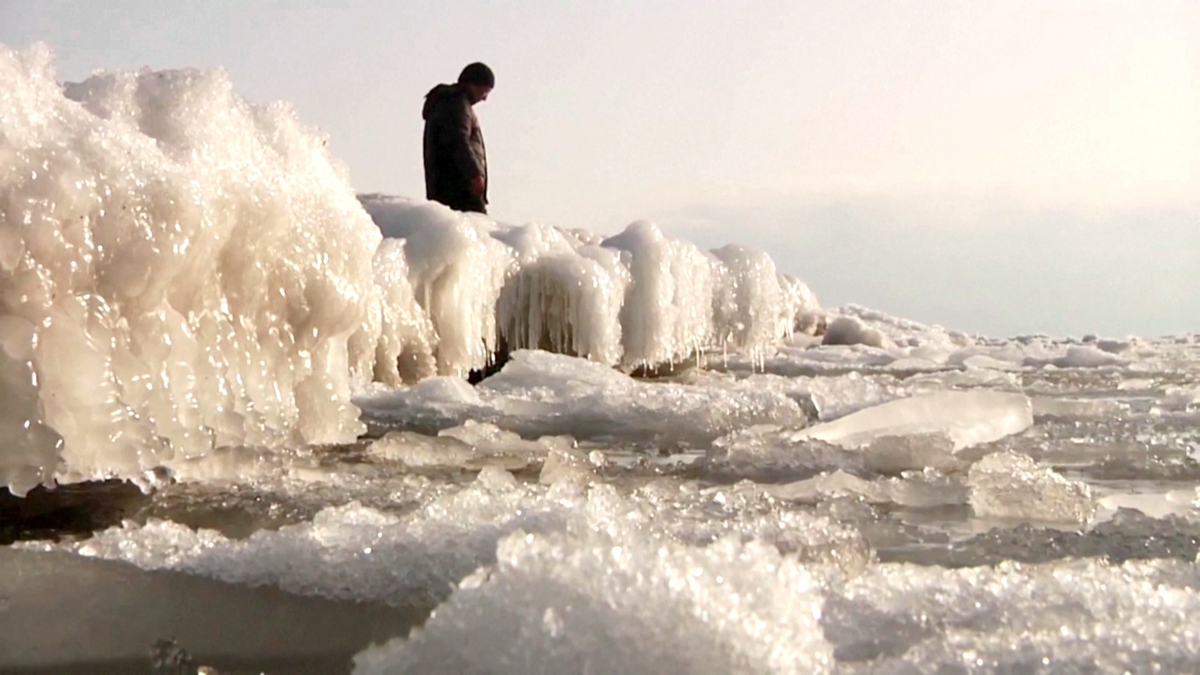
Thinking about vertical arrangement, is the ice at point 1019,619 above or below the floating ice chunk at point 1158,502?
above

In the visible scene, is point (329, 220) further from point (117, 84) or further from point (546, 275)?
point (546, 275)

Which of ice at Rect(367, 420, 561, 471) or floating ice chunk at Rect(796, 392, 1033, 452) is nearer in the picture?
ice at Rect(367, 420, 561, 471)

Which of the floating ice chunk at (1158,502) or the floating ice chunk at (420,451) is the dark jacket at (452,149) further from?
the floating ice chunk at (1158,502)

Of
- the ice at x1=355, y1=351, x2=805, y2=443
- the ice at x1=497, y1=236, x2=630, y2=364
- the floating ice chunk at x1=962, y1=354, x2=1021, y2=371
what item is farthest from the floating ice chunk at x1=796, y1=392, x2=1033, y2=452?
the floating ice chunk at x1=962, y1=354, x2=1021, y2=371

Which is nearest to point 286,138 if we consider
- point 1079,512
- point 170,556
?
point 170,556

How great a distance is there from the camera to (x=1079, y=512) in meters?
2.09

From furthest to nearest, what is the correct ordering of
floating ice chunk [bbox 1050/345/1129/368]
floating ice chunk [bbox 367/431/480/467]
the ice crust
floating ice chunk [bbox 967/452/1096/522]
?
1. floating ice chunk [bbox 1050/345/1129/368]
2. floating ice chunk [bbox 367/431/480/467]
3. floating ice chunk [bbox 967/452/1096/522]
4. the ice crust

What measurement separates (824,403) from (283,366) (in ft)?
7.10

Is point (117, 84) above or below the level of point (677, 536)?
above

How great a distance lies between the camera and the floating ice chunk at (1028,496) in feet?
6.89

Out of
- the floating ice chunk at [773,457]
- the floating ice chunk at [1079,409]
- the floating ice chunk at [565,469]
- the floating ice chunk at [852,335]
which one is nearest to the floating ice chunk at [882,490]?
the floating ice chunk at [773,457]

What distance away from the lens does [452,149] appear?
6863 mm

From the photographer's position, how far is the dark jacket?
6.78 meters

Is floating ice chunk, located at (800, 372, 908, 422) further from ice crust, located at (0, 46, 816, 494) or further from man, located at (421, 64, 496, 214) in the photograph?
man, located at (421, 64, 496, 214)
